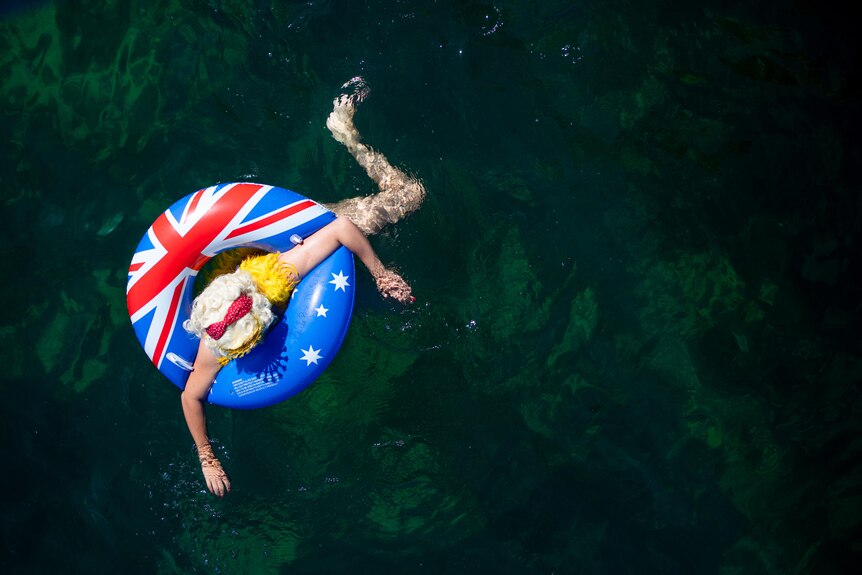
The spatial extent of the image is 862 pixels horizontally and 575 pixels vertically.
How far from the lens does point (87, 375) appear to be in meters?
4.91

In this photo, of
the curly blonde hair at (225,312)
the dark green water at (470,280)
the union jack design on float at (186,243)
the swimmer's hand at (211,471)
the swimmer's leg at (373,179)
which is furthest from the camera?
the dark green water at (470,280)

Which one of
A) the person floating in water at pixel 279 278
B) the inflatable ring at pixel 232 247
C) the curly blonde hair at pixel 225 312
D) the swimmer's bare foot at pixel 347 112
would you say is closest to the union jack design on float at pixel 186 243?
the inflatable ring at pixel 232 247

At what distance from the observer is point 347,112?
4621 mm

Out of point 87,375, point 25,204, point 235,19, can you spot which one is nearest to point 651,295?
point 235,19

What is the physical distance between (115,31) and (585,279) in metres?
3.72

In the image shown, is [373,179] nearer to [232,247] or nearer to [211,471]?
[232,247]

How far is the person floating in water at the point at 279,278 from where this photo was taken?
11.0 feet

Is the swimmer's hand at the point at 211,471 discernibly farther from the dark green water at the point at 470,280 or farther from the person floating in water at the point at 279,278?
the dark green water at the point at 470,280

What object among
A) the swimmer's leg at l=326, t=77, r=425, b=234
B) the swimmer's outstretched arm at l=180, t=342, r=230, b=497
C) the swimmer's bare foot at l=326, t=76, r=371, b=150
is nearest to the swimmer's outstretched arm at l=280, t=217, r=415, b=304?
the swimmer's leg at l=326, t=77, r=425, b=234

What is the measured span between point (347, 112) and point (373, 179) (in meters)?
0.52

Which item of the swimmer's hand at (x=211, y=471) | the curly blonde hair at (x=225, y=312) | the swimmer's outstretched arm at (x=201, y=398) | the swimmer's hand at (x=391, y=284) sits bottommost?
the swimmer's hand at (x=211, y=471)

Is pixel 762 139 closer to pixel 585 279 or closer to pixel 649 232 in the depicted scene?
pixel 649 232

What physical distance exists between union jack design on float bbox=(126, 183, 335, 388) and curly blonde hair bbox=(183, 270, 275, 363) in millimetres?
363

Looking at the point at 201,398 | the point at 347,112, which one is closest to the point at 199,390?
the point at 201,398
